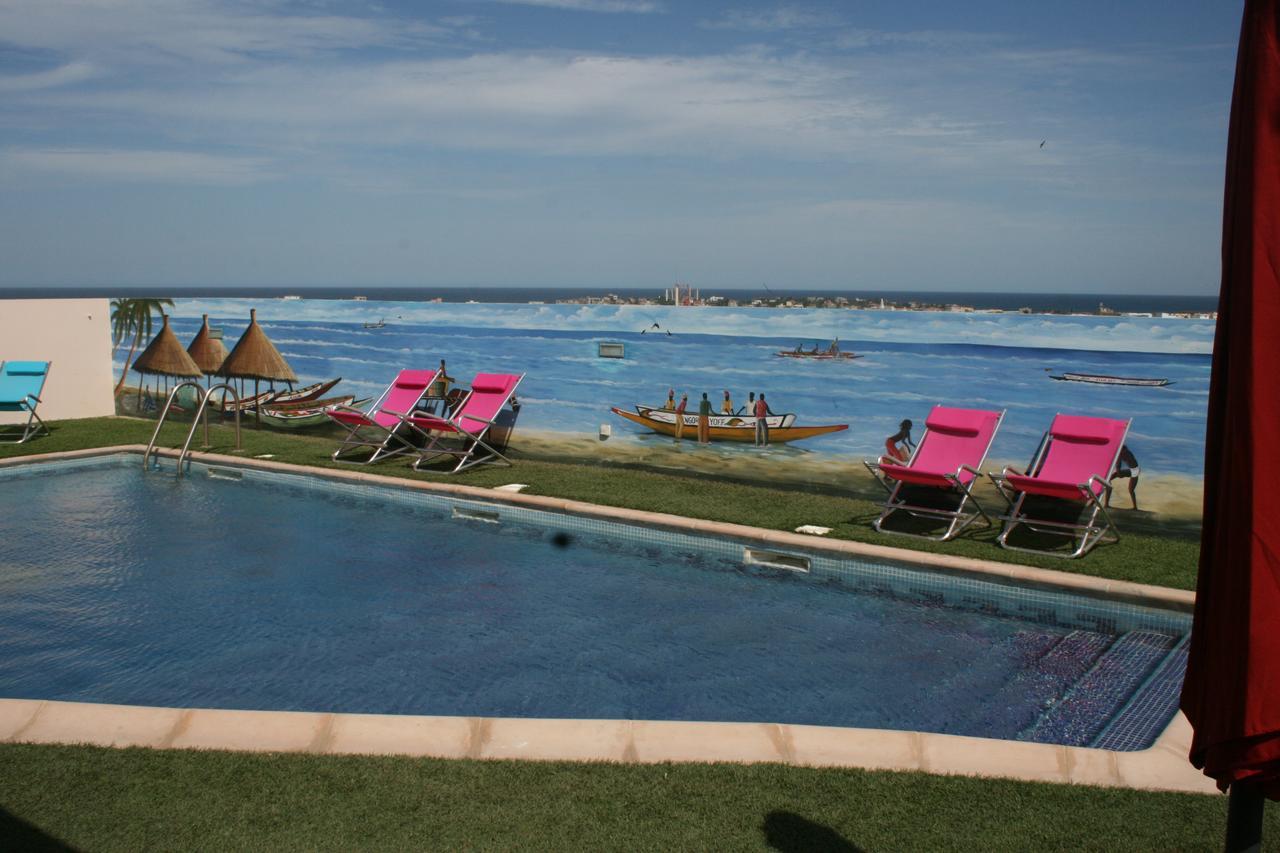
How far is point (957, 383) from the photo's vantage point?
31.9 ft

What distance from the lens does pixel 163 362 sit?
13.7m

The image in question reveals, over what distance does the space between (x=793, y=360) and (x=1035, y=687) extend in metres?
6.53

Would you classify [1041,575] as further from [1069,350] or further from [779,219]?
[779,219]

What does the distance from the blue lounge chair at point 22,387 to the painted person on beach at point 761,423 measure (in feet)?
26.6

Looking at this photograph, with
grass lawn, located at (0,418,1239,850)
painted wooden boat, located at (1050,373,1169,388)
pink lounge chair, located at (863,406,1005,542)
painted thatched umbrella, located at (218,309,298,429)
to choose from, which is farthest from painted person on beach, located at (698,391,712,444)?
grass lawn, located at (0,418,1239,850)

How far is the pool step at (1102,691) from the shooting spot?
166 inches

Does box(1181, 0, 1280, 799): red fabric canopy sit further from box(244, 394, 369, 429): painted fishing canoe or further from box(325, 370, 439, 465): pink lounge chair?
box(244, 394, 369, 429): painted fishing canoe

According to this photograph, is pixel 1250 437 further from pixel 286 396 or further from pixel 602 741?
pixel 286 396

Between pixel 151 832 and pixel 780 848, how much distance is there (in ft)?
5.98

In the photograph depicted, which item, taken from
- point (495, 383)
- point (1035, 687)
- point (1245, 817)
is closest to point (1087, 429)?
point (1035, 687)

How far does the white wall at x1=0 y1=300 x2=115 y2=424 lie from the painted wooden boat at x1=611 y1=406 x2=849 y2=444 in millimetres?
7577

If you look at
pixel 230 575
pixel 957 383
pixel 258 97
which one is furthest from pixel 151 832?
pixel 258 97

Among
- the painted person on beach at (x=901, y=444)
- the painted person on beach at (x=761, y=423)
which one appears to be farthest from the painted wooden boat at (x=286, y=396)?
the painted person on beach at (x=901, y=444)

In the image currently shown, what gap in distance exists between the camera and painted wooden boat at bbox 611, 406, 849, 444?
406 inches
